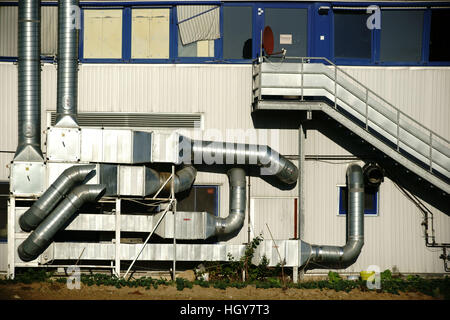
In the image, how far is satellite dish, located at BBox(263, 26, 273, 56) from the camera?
56.4ft

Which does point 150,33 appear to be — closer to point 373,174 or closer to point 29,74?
point 29,74

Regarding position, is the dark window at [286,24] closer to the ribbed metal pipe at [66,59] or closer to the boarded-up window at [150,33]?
the boarded-up window at [150,33]

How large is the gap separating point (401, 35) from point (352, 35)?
1.50 meters

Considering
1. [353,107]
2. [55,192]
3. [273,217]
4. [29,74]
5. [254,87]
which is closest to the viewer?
[55,192]

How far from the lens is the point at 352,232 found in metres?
17.7

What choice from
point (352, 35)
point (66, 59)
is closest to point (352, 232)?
point (352, 35)

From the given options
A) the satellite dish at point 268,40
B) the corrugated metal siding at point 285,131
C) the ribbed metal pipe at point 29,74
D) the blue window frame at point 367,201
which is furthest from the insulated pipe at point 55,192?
the blue window frame at point 367,201

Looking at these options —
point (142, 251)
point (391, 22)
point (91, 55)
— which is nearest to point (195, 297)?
point (142, 251)

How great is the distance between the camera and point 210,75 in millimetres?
18047

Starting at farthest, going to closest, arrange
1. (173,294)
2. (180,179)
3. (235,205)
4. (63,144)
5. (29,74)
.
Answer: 1. (235,205)
2. (29,74)
3. (180,179)
4. (63,144)
5. (173,294)

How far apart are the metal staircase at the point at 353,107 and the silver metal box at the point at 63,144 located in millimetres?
5249

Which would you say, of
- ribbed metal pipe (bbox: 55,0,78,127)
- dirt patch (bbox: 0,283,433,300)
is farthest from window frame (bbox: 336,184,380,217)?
ribbed metal pipe (bbox: 55,0,78,127)

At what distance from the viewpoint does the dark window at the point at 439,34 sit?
1822 cm

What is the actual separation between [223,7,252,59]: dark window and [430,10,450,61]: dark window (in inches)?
218
